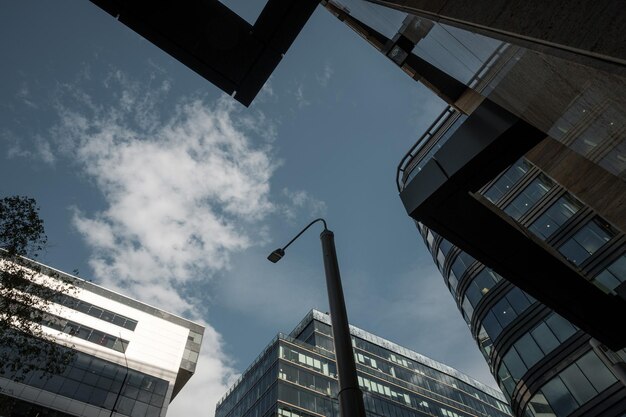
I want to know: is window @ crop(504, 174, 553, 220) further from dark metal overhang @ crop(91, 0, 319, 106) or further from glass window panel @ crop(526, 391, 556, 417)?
dark metal overhang @ crop(91, 0, 319, 106)

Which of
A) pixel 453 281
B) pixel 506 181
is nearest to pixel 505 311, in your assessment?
pixel 453 281

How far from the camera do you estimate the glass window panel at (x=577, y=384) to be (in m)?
20.1

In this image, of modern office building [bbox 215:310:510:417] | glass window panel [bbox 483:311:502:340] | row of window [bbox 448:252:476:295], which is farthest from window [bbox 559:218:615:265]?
modern office building [bbox 215:310:510:417]

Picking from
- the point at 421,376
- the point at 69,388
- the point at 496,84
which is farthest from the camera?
the point at 421,376

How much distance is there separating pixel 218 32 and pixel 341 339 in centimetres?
437

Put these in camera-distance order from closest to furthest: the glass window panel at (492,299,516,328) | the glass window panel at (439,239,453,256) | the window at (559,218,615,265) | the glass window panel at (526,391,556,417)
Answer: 1. the window at (559,218,615,265)
2. the glass window panel at (526,391,556,417)
3. the glass window panel at (492,299,516,328)
4. the glass window panel at (439,239,453,256)

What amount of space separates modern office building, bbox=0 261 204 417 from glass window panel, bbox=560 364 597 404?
3326cm

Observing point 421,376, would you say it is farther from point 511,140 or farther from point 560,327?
point 511,140

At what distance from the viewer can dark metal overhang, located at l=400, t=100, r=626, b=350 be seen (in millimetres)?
4984

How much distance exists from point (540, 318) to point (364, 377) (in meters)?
38.5

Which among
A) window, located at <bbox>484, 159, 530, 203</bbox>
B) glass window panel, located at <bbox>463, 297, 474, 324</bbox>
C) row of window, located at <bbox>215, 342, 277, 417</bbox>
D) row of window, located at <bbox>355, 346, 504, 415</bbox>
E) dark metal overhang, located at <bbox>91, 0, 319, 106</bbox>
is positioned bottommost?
dark metal overhang, located at <bbox>91, 0, 319, 106</bbox>

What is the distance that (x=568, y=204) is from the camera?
78.5 feet

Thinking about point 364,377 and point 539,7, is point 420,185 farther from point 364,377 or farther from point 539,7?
point 364,377

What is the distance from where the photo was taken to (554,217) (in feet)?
80.9
